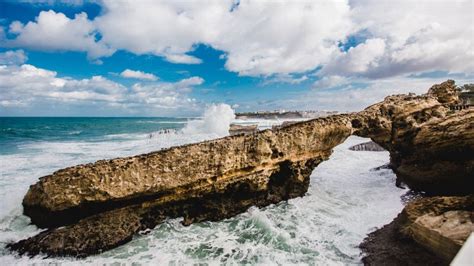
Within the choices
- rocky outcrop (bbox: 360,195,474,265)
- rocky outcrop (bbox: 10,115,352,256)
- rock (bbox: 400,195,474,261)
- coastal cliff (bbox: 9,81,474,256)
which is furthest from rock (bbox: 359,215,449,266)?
rocky outcrop (bbox: 10,115,352,256)

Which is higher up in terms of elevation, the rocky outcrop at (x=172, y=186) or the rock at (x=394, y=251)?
the rocky outcrop at (x=172, y=186)

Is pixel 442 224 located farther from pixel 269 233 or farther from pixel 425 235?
pixel 269 233

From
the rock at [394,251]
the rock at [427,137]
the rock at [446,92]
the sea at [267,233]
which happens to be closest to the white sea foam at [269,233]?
the sea at [267,233]

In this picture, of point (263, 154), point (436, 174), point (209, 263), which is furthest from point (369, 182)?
point (209, 263)

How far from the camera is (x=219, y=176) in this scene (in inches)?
324

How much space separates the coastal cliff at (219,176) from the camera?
695cm

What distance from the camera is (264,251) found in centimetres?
642

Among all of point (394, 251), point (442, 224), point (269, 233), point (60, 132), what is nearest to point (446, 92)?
point (394, 251)

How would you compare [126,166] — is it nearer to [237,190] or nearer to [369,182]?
[237,190]

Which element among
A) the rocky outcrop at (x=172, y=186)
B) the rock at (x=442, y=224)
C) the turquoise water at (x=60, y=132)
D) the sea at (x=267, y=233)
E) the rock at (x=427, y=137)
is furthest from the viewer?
the turquoise water at (x=60, y=132)

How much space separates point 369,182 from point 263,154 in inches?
204

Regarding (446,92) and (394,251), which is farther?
(446,92)

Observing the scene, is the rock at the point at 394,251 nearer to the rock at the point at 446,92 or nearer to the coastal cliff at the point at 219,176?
the coastal cliff at the point at 219,176

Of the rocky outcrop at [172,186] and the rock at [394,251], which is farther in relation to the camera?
the rocky outcrop at [172,186]
